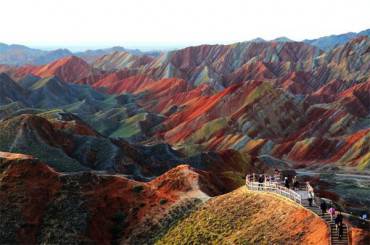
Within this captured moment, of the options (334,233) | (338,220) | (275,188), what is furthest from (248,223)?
(338,220)

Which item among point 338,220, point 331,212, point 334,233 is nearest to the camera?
point 338,220

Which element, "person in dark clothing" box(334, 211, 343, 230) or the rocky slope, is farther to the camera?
the rocky slope

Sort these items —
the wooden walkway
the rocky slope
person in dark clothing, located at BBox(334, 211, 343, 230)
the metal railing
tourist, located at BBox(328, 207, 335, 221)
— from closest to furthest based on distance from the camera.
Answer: person in dark clothing, located at BBox(334, 211, 343, 230) < the wooden walkway < tourist, located at BBox(328, 207, 335, 221) < the rocky slope < the metal railing

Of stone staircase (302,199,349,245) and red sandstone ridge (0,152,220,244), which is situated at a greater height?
stone staircase (302,199,349,245)

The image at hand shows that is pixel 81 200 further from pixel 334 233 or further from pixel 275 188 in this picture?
pixel 334 233

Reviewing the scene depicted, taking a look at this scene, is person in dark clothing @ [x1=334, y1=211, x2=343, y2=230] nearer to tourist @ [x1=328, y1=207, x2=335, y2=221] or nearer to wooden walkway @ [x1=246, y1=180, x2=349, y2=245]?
wooden walkway @ [x1=246, y1=180, x2=349, y2=245]

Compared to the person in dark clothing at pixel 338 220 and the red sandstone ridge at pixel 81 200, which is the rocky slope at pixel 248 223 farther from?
the red sandstone ridge at pixel 81 200

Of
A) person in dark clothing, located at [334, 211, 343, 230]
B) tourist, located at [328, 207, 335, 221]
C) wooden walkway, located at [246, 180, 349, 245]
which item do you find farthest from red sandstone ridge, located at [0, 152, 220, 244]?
person in dark clothing, located at [334, 211, 343, 230]

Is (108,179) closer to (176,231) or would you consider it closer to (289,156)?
(176,231)

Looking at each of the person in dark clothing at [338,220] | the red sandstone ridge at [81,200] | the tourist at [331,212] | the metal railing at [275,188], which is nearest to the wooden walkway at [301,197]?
the metal railing at [275,188]
